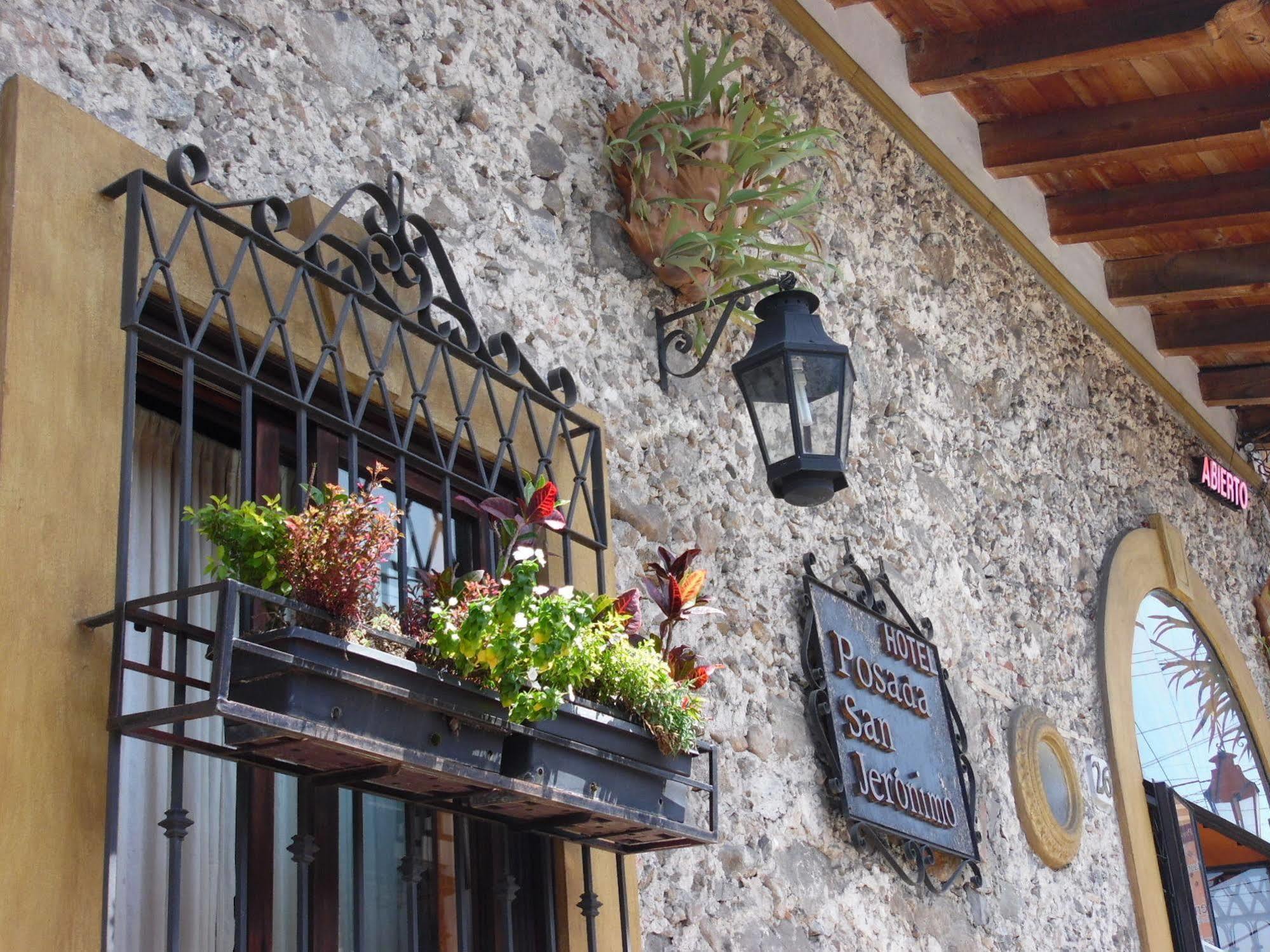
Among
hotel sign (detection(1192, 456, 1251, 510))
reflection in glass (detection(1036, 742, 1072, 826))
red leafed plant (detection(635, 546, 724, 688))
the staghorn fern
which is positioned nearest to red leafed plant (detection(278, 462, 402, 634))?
red leafed plant (detection(635, 546, 724, 688))

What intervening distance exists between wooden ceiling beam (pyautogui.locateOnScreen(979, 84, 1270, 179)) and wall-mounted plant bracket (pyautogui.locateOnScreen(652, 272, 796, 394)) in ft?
8.03

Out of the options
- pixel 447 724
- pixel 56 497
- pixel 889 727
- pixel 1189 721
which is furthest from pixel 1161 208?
pixel 56 497

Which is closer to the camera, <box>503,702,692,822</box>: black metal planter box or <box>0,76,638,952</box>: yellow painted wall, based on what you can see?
<box>0,76,638,952</box>: yellow painted wall

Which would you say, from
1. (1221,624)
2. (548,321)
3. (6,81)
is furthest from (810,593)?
(1221,624)

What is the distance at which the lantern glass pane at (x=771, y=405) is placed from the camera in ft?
11.4

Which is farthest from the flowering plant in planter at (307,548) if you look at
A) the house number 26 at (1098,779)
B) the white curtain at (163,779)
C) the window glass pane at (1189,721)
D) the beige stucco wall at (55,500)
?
the window glass pane at (1189,721)

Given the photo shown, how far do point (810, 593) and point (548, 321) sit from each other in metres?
1.13

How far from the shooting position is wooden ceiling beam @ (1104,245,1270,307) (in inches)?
259

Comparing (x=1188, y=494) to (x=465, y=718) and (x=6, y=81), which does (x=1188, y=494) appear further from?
(x=6, y=81)

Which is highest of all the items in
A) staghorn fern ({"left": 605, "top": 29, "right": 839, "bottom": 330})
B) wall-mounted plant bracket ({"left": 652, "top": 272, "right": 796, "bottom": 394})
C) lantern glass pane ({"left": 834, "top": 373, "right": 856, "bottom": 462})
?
staghorn fern ({"left": 605, "top": 29, "right": 839, "bottom": 330})

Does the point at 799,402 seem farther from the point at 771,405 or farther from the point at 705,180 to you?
the point at 705,180

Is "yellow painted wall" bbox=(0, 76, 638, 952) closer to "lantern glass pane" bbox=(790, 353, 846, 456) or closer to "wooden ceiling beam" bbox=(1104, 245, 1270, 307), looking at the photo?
"lantern glass pane" bbox=(790, 353, 846, 456)

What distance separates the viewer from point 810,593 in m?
4.09

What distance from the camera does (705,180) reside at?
152 inches
